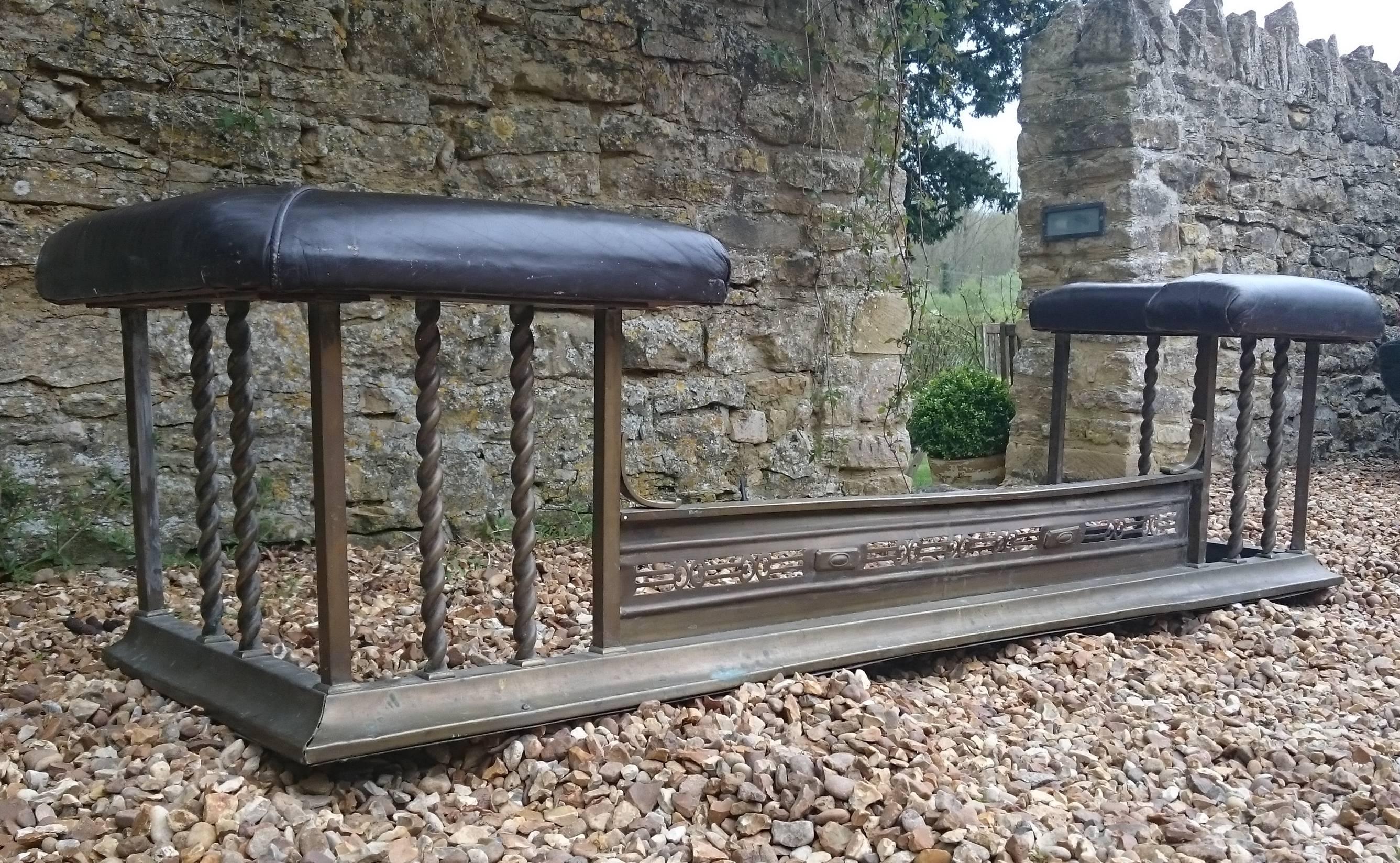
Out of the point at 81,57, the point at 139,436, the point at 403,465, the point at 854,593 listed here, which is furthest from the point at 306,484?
the point at 854,593

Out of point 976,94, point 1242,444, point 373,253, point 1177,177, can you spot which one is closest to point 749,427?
point 1242,444

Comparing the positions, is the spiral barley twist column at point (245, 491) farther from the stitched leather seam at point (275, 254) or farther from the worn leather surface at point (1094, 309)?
the worn leather surface at point (1094, 309)

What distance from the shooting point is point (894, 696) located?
235 centimetres

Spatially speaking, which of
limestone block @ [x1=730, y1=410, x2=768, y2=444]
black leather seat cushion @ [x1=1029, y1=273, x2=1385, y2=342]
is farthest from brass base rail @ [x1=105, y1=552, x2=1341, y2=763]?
limestone block @ [x1=730, y1=410, x2=768, y2=444]

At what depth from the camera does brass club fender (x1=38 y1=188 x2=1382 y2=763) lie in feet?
5.48

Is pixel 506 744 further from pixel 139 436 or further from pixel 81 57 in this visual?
pixel 81 57

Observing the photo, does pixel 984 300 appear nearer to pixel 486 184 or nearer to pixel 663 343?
pixel 663 343

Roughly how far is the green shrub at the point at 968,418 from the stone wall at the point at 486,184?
259 cm

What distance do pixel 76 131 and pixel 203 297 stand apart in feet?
5.23

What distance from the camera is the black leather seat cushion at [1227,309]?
2961 mm

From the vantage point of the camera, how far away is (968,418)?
23.0 ft

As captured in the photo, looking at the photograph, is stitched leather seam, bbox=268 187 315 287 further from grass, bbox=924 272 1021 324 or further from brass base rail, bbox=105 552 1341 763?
grass, bbox=924 272 1021 324

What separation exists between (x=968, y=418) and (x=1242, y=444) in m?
3.79

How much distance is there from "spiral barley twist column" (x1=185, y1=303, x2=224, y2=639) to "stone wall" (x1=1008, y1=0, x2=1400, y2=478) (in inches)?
197
